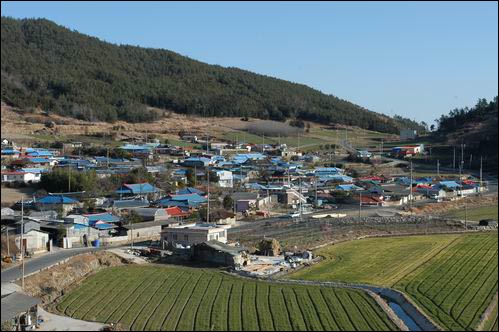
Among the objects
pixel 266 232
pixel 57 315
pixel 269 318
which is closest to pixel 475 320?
pixel 269 318

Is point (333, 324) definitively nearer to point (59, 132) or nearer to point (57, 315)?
point (57, 315)

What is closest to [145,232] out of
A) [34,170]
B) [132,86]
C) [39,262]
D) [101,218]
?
[101,218]

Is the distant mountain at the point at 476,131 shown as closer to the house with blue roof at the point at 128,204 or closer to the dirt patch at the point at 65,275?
the house with blue roof at the point at 128,204

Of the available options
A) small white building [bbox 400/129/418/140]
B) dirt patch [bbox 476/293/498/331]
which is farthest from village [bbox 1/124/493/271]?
small white building [bbox 400/129/418/140]

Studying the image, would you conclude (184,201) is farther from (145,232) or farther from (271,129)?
→ (271,129)

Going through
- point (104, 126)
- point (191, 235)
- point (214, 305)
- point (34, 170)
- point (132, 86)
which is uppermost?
point (132, 86)

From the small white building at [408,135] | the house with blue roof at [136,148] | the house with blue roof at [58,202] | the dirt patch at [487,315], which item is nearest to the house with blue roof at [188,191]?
the house with blue roof at [58,202]
